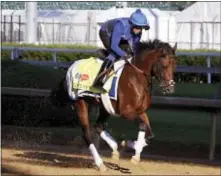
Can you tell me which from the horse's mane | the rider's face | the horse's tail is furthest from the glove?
the horse's tail

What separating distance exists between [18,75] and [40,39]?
28.7 m

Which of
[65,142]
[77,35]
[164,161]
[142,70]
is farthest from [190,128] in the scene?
[77,35]

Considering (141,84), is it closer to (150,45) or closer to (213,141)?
(150,45)

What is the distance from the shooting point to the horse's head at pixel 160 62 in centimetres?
782

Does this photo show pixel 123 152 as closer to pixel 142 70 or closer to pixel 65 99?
pixel 65 99

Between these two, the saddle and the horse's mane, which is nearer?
the horse's mane

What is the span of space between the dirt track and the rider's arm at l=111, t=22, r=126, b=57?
4.41 ft

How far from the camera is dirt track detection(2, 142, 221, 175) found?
8203 mm

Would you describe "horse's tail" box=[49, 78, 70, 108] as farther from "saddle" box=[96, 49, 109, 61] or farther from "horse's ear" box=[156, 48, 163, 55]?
"horse's ear" box=[156, 48, 163, 55]

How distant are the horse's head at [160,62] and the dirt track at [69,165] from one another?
3.61ft

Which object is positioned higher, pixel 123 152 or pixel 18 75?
pixel 18 75

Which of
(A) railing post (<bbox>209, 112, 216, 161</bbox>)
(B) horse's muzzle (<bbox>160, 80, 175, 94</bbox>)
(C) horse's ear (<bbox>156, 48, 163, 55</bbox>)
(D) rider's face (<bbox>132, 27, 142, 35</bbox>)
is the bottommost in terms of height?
(A) railing post (<bbox>209, 112, 216, 161</bbox>)

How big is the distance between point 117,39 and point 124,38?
14 cm

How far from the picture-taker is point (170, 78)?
7828 millimetres
